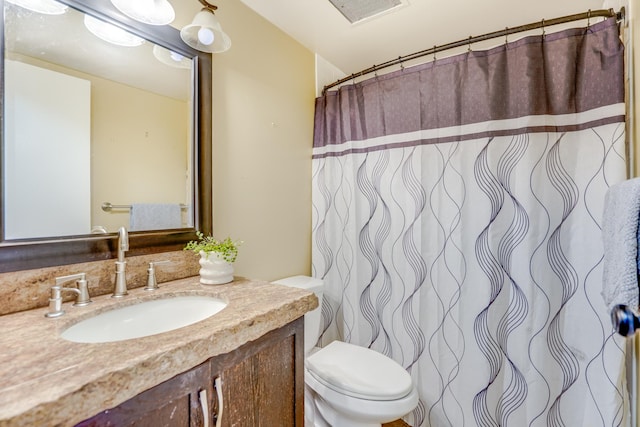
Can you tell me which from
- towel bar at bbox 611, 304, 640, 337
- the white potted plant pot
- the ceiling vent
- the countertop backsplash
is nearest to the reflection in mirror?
the countertop backsplash

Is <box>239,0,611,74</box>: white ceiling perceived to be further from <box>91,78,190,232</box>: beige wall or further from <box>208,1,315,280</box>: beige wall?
<box>91,78,190,232</box>: beige wall

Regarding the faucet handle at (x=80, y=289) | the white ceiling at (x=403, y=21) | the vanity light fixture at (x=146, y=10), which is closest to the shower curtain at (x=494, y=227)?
the white ceiling at (x=403, y=21)

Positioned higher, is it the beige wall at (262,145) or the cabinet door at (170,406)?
the beige wall at (262,145)

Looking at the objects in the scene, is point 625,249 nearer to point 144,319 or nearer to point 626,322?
point 626,322

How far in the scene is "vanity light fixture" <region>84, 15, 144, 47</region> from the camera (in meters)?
0.98

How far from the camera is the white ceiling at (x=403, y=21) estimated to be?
1396mm

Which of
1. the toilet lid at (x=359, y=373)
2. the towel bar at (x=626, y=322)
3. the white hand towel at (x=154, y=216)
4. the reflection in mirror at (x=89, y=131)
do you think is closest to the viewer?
the towel bar at (x=626, y=322)

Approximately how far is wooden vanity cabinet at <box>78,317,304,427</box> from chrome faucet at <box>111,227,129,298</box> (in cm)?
47

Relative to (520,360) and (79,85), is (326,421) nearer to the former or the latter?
(520,360)

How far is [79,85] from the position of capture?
0.95 metres

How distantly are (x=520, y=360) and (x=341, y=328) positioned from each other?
962 millimetres

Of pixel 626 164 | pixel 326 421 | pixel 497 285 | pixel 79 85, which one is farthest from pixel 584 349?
pixel 79 85

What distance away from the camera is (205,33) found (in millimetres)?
1099

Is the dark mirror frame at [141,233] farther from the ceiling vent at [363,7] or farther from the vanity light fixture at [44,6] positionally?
the ceiling vent at [363,7]
